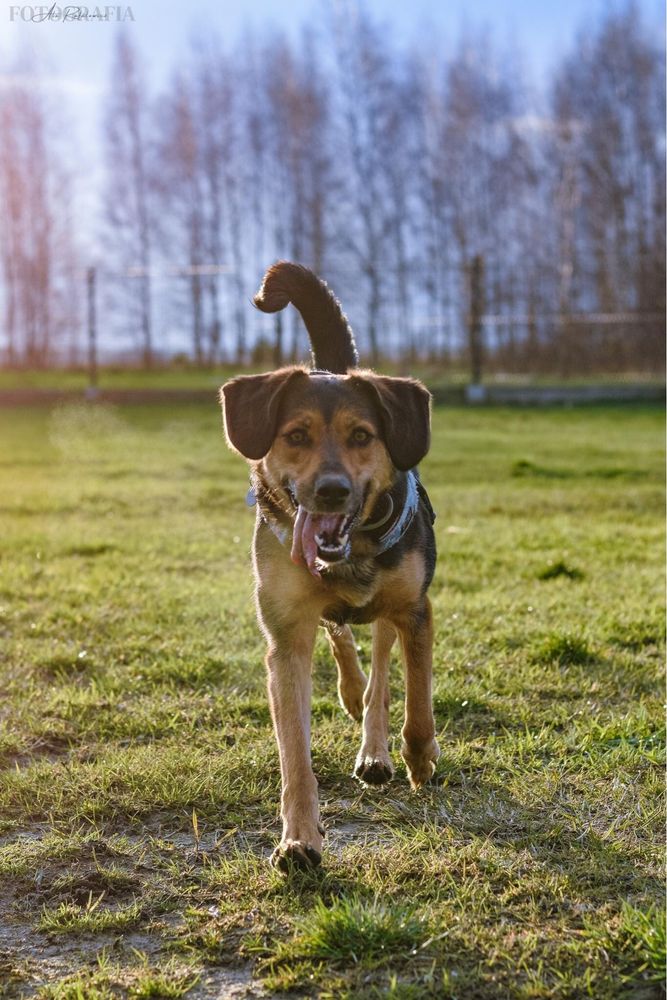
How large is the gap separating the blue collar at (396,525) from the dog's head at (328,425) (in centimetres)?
9

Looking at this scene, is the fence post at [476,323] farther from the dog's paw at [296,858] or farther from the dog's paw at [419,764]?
the dog's paw at [296,858]

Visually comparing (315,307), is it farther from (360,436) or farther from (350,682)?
(350,682)

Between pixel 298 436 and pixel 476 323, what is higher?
pixel 476 323

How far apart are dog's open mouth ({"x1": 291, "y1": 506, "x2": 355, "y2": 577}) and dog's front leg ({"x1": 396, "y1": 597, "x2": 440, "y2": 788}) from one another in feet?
1.51

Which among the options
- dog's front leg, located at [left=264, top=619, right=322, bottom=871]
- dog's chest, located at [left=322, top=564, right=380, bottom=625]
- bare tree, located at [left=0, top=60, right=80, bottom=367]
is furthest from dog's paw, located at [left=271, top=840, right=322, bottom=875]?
bare tree, located at [left=0, top=60, right=80, bottom=367]

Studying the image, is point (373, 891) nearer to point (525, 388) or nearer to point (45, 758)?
point (45, 758)

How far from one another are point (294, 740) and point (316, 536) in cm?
63

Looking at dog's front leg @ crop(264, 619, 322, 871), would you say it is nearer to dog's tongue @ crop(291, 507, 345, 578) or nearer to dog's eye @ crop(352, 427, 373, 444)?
dog's tongue @ crop(291, 507, 345, 578)

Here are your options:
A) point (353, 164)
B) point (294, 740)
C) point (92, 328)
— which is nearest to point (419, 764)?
point (294, 740)

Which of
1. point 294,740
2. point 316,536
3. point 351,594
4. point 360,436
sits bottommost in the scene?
point 294,740

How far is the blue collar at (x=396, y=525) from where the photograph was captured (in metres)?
3.69

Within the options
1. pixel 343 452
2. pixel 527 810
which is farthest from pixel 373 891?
pixel 343 452

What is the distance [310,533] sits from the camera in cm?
355

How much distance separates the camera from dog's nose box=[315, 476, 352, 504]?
3.46 m
